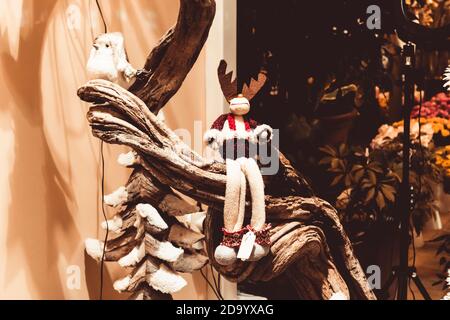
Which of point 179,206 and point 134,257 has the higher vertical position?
point 179,206

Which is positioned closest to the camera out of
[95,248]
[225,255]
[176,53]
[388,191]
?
[225,255]

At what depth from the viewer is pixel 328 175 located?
1872 mm

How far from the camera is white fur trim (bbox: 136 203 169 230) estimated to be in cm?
160

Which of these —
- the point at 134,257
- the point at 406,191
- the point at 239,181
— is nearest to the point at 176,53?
the point at 239,181

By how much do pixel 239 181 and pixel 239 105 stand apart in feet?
0.50

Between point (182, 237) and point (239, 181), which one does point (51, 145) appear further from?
point (239, 181)

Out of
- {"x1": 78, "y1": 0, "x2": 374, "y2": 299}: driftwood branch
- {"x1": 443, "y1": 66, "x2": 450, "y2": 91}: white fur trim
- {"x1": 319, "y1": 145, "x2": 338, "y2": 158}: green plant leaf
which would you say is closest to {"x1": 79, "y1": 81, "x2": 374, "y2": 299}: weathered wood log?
{"x1": 78, "y1": 0, "x2": 374, "y2": 299}: driftwood branch

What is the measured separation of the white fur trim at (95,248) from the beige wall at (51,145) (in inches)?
2.2

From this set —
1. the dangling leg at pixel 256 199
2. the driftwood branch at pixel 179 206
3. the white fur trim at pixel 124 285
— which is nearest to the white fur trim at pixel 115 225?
the driftwood branch at pixel 179 206

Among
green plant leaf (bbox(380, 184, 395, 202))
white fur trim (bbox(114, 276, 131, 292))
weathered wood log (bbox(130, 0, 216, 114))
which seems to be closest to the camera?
weathered wood log (bbox(130, 0, 216, 114))

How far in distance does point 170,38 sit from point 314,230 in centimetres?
53

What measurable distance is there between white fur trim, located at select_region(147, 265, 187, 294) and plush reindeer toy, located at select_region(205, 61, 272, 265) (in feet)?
0.71

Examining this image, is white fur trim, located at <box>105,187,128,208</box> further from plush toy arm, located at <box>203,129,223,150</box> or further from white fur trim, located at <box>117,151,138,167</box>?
plush toy arm, located at <box>203,129,223,150</box>

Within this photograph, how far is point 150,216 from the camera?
5.24ft
